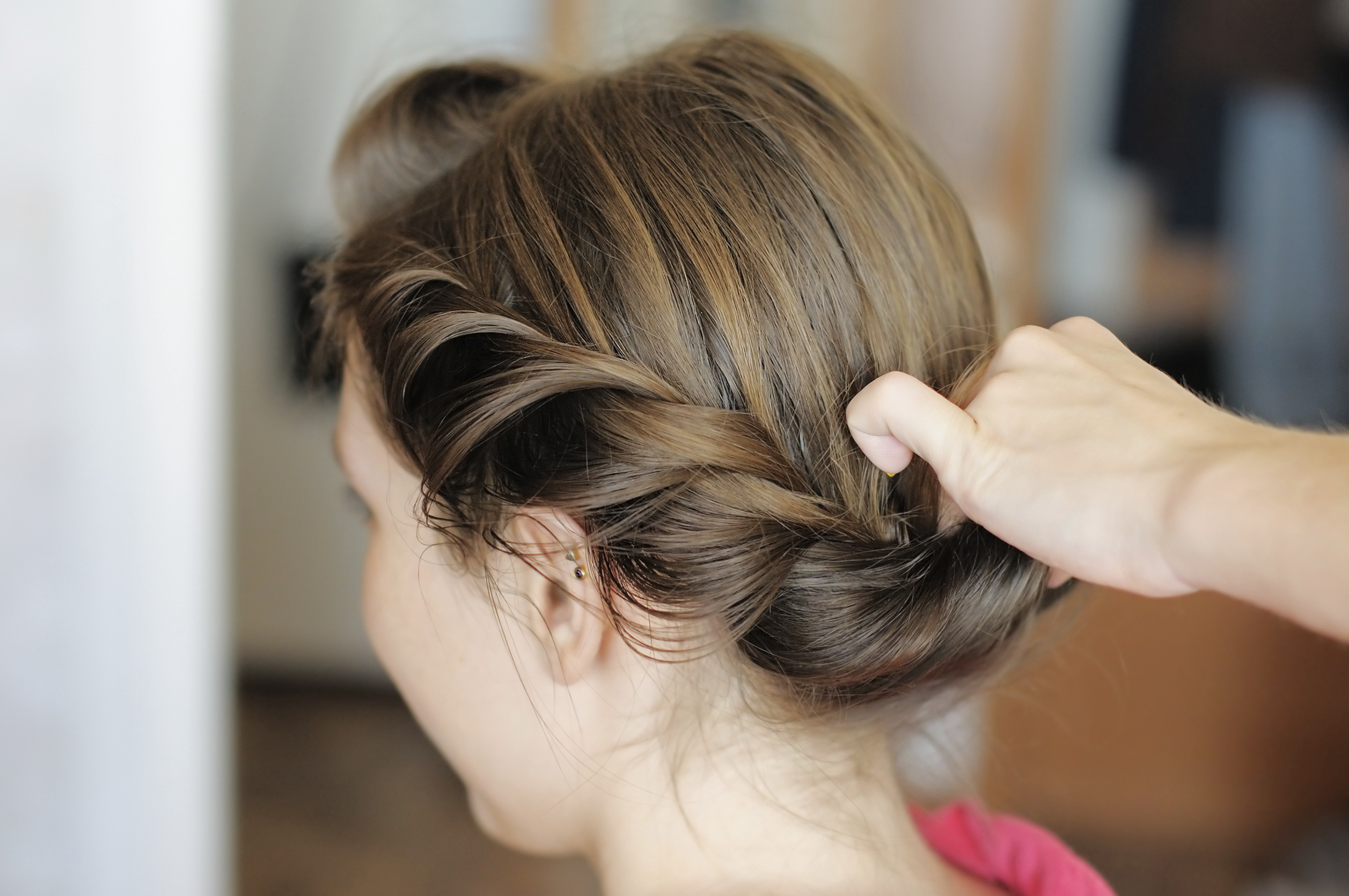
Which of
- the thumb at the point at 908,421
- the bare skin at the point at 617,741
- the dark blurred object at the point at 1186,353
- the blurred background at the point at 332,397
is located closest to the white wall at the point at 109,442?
the blurred background at the point at 332,397

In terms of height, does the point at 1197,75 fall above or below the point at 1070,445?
above

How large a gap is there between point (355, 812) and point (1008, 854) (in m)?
1.51

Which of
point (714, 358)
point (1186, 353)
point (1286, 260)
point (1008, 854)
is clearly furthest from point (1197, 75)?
point (714, 358)

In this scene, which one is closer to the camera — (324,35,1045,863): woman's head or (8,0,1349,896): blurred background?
(324,35,1045,863): woman's head

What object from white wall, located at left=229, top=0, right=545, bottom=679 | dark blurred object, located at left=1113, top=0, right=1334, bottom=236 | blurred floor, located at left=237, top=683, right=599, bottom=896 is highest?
dark blurred object, located at left=1113, top=0, right=1334, bottom=236

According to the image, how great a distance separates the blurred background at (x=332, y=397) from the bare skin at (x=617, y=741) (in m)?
0.23

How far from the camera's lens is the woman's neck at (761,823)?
2.03 feet

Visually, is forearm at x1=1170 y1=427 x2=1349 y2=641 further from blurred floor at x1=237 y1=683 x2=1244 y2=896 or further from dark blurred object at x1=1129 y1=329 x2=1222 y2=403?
dark blurred object at x1=1129 y1=329 x2=1222 y2=403

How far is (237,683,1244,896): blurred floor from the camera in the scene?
5.85 ft

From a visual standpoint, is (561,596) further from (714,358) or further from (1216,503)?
(1216,503)

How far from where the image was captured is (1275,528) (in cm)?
37

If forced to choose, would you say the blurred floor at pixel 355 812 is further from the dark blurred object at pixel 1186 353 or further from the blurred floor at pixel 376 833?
the dark blurred object at pixel 1186 353

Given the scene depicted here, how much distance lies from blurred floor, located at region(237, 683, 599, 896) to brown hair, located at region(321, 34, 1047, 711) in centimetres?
137


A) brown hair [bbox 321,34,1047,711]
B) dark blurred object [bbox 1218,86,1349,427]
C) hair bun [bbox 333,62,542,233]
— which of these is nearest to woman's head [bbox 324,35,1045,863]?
brown hair [bbox 321,34,1047,711]
